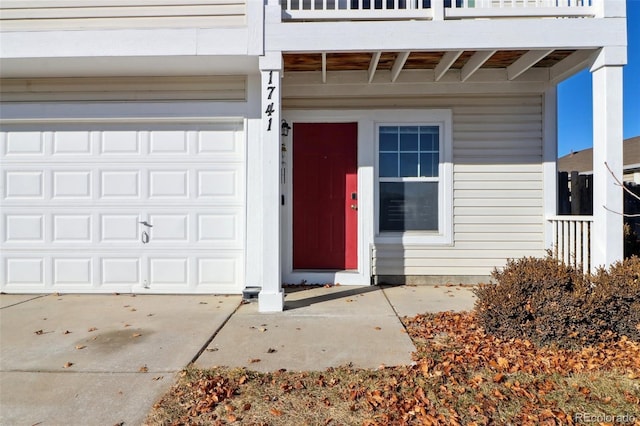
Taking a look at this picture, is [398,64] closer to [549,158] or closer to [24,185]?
[549,158]

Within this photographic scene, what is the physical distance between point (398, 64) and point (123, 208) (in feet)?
13.1

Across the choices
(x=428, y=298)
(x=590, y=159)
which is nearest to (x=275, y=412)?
(x=428, y=298)

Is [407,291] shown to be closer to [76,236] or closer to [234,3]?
[234,3]

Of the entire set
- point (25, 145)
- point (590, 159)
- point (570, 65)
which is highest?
point (590, 159)

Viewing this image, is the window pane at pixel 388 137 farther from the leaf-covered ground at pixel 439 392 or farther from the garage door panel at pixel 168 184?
the leaf-covered ground at pixel 439 392

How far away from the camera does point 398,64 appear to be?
475cm

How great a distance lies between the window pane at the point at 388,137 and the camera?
18.2 feet

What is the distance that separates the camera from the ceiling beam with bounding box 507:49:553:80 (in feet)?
14.5

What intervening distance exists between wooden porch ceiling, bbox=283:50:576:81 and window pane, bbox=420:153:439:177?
1053 millimetres

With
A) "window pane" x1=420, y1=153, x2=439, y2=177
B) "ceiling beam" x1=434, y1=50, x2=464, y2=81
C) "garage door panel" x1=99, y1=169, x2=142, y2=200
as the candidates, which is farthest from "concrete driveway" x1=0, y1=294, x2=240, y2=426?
"ceiling beam" x1=434, y1=50, x2=464, y2=81

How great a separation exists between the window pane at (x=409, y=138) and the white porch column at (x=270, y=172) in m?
2.13

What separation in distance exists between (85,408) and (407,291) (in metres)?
3.79

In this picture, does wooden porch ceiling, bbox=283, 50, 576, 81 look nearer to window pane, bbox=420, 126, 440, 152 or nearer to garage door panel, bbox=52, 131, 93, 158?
window pane, bbox=420, 126, 440, 152

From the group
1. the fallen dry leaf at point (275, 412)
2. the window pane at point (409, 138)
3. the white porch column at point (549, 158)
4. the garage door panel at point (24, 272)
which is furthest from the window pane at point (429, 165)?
the garage door panel at point (24, 272)
